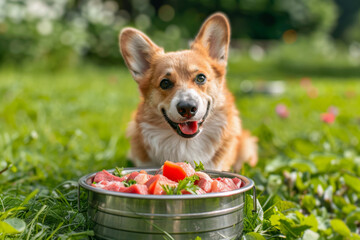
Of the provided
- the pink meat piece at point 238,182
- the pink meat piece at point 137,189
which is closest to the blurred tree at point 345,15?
the pink meat piece at point 238,182

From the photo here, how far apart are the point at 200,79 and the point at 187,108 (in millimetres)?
382

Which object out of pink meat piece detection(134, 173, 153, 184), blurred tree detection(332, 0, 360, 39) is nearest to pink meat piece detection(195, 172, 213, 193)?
pink meat piece detection(134, 173, 153, 184)

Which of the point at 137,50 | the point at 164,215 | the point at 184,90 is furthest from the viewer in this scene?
the point at 137,50

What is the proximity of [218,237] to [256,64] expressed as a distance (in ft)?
44.7

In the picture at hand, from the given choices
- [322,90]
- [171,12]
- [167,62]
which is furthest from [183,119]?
[171,12]

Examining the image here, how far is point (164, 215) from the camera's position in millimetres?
1475

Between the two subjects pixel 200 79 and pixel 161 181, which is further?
pixel 200 79

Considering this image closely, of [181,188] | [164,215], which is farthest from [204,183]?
[164,215]

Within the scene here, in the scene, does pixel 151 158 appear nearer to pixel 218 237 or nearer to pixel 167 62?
pixel 167 62

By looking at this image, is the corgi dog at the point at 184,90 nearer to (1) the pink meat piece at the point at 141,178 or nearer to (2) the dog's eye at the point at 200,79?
(2) the dog's eye at the point at 200,79

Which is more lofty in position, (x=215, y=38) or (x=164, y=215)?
(x=215, y=38)

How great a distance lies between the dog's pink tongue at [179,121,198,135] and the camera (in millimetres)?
2273

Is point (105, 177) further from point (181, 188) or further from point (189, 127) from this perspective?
point (189, 127)

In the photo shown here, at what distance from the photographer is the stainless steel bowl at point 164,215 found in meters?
1.48
